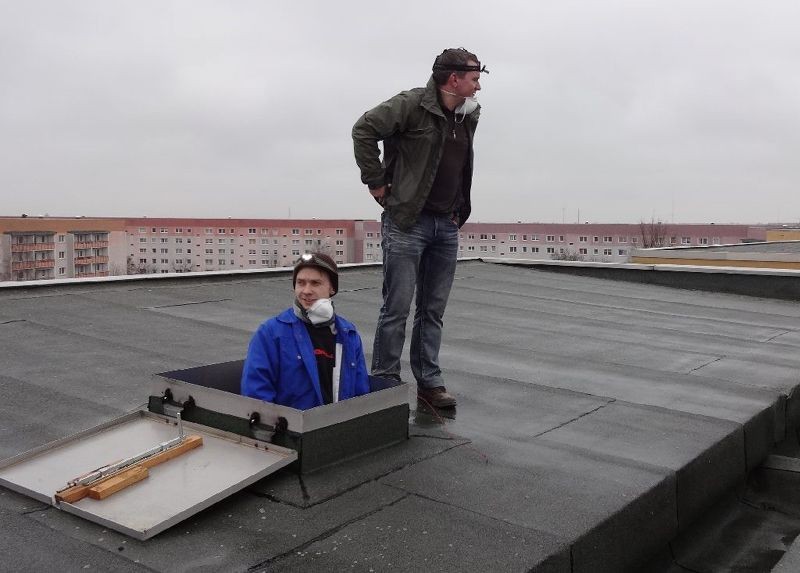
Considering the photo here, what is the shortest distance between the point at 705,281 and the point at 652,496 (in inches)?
371

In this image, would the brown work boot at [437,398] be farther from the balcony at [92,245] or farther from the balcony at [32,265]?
the balcony at [92,245]

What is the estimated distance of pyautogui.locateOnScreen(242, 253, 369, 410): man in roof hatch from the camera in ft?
9.75

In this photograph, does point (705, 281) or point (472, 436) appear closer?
point (472, 436)

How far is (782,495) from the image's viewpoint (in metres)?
3.69

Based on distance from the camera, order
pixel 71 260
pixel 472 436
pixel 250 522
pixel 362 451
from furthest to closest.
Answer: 1. pixel 71 260
2. pixel 472 436
3. pixel 362 451
4. pixel 250 522

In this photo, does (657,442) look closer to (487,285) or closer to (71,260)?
(487,285)

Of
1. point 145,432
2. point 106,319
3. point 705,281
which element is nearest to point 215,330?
point 106,319

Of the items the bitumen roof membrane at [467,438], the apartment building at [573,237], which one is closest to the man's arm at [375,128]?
the bitumen roof membrane at [467,438]

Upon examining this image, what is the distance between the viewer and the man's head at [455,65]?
3.52m

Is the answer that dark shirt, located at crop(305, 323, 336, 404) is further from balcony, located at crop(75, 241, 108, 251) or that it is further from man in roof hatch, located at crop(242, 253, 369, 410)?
balcony, located at crop(75, 241, 108, 251)

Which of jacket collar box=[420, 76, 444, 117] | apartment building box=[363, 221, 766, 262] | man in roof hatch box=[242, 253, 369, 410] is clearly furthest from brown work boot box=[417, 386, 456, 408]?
apartment building box=[363, 221, 766, 262]

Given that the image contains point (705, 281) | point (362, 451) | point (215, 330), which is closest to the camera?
point (362, 451)

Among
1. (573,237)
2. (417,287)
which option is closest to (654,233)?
(573,237)

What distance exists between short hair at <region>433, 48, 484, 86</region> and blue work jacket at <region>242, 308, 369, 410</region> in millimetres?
1407
